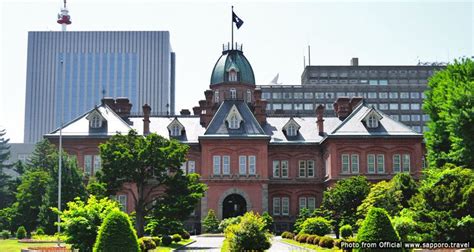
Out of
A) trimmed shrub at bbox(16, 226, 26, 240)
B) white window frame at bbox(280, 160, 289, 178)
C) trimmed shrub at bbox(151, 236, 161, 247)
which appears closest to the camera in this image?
trimmed shrub at bbox(151, 236, 161, 247)

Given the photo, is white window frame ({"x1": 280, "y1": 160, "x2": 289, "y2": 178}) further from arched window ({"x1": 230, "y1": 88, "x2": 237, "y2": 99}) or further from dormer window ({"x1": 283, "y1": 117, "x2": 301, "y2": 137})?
arched window ({"x1": 230, "y1": 88, "x2": 237, "y2": 99})

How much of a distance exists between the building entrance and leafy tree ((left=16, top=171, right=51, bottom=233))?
16.9m

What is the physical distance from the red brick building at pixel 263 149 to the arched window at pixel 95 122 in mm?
95

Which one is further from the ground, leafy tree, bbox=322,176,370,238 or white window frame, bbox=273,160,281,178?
white window frame, bbox=273,160,281,178

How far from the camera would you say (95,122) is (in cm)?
5853

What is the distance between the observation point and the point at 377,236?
19.5 metres

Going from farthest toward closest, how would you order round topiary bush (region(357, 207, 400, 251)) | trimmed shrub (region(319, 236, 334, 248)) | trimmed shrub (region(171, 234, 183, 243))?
trimmed shrub (region(171, 234, 183, 243)) < trimmed shrub (region(319, 236, 334, 248)) < round topiary bush (region(357, 207, 400, 251))

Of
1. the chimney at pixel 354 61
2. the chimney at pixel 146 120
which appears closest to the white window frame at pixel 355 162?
the chimney at pixel 146 120

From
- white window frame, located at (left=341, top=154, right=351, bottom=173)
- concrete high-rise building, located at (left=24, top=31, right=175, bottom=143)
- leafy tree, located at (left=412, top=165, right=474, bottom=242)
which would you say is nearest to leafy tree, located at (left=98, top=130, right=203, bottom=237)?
leafy tree, located at (left=412, top=165, right=474, bottom=242)

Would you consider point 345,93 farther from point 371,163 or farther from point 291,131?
point 371,163

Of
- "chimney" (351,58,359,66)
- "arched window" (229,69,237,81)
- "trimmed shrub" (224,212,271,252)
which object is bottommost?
"trimmed shrub" (224,212,271,252)

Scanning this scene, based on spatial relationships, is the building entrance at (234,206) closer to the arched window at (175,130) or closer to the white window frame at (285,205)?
the white window frame at (285,205)

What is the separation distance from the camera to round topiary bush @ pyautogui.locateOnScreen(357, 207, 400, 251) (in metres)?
19.5

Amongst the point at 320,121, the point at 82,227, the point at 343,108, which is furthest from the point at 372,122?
the point at 82,227
